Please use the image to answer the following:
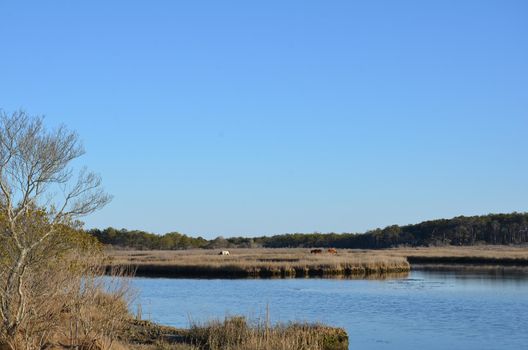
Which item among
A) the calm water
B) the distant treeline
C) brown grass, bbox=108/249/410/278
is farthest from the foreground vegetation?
the distant treeline

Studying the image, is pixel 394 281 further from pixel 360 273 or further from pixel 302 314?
pixel 302 314

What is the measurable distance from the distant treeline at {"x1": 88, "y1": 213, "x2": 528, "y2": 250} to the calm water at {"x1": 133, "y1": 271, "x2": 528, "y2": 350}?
74847 millimetres

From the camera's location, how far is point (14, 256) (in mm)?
15680

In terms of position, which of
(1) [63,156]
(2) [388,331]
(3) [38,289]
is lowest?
(2) [388,331]

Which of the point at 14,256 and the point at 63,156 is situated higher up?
the point at 63,156

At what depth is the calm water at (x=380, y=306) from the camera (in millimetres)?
23000

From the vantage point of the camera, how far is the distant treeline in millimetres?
120000

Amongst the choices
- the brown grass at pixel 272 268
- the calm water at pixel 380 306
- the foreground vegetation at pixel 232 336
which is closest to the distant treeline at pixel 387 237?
the brown grass at pixel 272 268

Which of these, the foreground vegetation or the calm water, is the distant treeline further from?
the foreground vegetation

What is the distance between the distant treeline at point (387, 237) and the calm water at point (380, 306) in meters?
74.8

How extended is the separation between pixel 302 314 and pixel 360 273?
25615 millimetres

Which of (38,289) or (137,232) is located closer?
(38,289)

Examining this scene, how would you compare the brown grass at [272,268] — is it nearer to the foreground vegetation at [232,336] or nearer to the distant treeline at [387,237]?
the foreground vegetation at [232,336]

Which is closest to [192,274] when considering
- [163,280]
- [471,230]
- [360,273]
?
[163,280]
